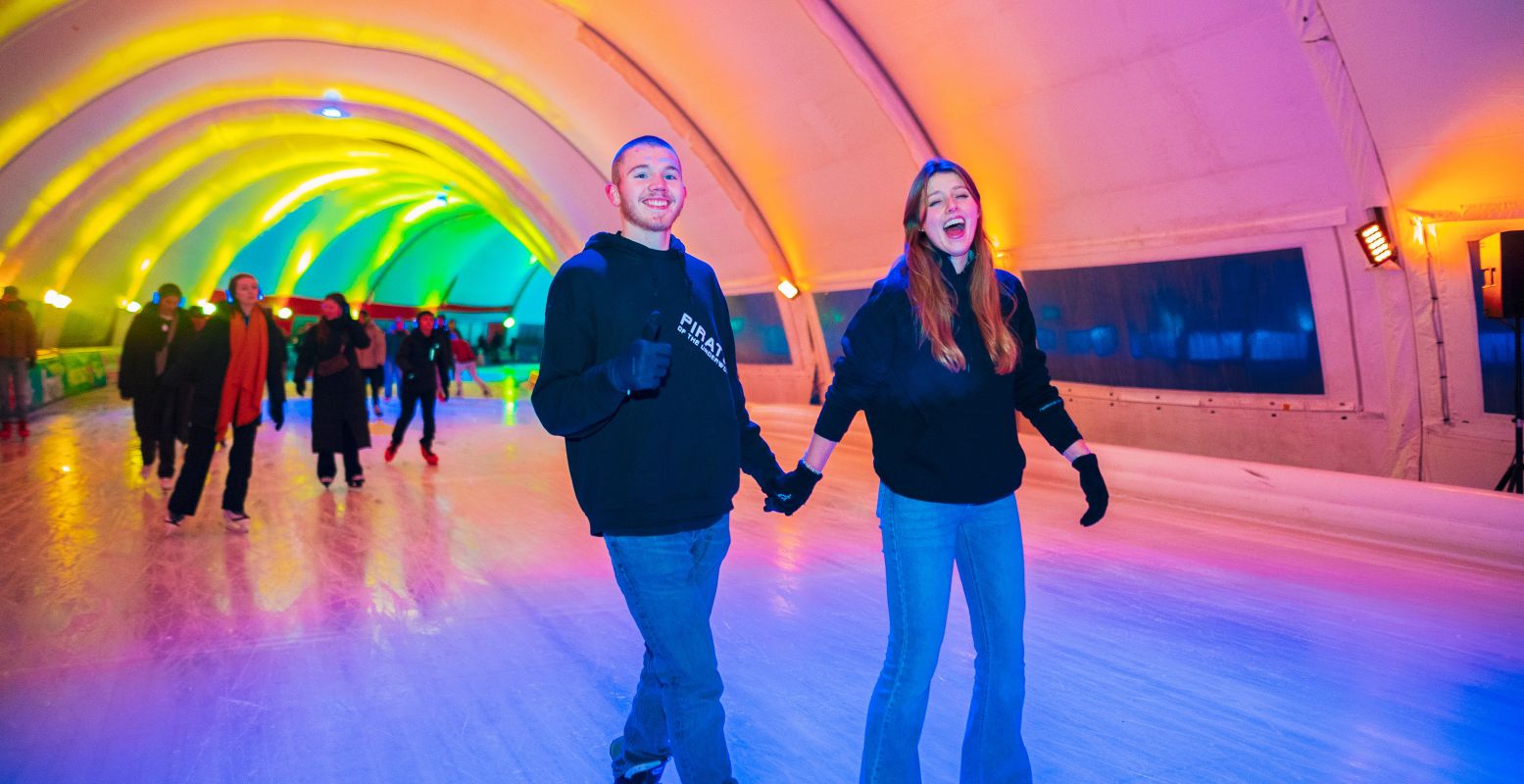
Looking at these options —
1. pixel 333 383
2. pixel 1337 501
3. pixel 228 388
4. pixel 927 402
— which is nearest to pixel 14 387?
pixel 333 383

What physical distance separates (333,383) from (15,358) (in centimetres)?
676

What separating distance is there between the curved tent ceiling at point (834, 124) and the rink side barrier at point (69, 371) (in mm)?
1409

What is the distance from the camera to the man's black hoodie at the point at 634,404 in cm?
240

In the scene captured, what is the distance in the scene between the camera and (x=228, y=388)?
6.74 metres

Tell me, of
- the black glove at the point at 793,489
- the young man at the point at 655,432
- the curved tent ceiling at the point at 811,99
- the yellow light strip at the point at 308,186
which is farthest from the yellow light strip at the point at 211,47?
the black glove at the point at 793,489

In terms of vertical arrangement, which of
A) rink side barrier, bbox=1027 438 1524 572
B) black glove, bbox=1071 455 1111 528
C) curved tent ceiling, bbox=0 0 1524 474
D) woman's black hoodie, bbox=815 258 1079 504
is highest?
curved tent ceiling, bbox=0 0 1524 474

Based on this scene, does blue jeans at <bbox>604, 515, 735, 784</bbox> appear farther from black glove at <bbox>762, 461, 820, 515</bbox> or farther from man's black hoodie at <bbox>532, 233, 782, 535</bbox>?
black glove at <bbox>762, 461, 820, 515</bbox>

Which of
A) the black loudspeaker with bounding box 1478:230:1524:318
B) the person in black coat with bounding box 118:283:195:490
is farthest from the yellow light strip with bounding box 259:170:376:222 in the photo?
the black loudspeaker with bounding box 1478:230:1524:318

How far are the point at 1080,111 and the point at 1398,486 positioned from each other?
13.1 feet

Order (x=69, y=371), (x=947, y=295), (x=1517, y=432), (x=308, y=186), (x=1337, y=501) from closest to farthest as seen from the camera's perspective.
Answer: (x=947, y=295) → (x=1517, y=432) → (x=1337, y=501) → (x=69, y=371) → (x=308, y=186)

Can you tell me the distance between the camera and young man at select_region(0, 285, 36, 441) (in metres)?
12.1

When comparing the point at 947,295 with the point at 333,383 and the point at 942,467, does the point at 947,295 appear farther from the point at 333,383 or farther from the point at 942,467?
the point at 333,383

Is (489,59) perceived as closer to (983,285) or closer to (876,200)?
(876,200)

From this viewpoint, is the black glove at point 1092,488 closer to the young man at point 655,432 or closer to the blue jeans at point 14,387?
the young man at point 655,432
